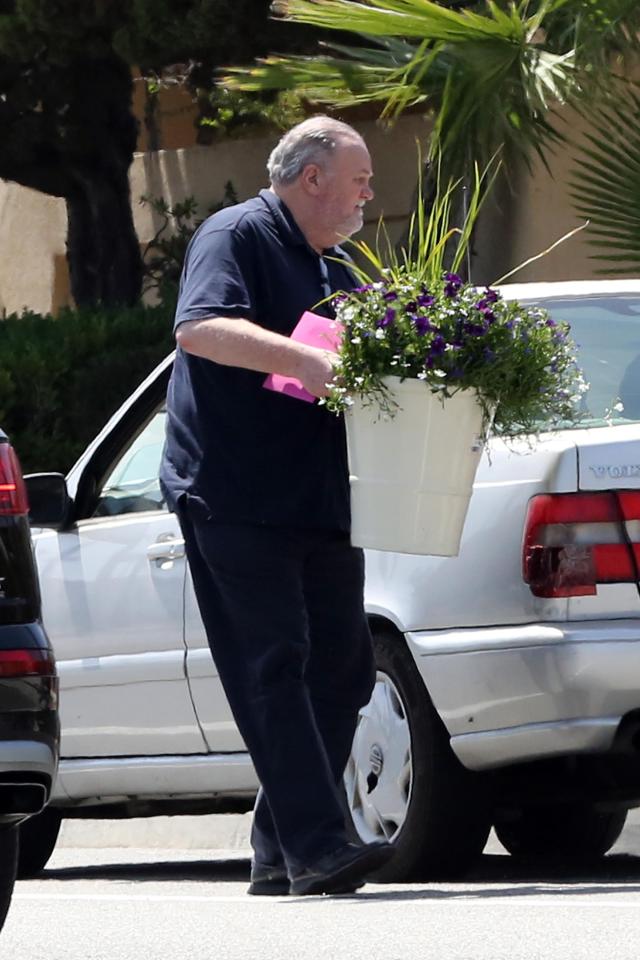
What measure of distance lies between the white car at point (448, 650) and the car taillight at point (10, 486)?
1474 millimetres

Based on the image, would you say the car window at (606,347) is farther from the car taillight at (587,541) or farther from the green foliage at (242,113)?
the green foliage at (242,113)

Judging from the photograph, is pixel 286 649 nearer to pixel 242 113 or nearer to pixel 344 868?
pixel 344 868

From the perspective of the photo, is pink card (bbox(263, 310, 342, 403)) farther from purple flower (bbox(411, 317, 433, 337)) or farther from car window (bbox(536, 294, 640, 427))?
car window (bbox(536, 294, 640, 427))

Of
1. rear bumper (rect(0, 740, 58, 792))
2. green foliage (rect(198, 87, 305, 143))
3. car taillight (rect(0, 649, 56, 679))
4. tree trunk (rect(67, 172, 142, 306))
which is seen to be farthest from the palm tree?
rear bumper (rect(0, 740, 58, 792))

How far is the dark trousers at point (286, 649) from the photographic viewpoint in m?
5.57

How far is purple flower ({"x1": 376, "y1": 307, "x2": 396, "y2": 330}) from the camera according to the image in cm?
532

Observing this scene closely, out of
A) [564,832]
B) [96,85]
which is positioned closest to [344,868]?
[564,832]

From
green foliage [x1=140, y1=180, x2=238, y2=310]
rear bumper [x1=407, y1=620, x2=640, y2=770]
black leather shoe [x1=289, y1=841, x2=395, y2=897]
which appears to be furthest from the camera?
green foliage [x1=140, y1=180, x2=238, y2=310]

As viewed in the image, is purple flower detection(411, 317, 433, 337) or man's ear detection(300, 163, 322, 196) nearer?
purple flower detection(411, 317, 433, 337)

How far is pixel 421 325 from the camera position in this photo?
5324 millimetres

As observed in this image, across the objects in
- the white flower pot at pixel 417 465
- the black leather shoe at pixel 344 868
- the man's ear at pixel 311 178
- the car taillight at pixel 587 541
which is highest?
the man's ear at pixel 311 178

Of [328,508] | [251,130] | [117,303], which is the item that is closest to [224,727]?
[328,508]

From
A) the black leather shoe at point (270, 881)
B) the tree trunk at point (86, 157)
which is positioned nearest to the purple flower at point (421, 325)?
the black leather shoe at point (270, 881)

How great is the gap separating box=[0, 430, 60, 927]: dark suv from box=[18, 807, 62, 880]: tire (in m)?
2.81
